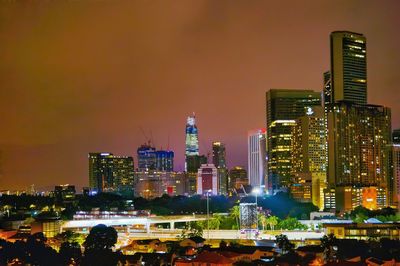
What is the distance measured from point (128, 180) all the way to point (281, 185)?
1913cm

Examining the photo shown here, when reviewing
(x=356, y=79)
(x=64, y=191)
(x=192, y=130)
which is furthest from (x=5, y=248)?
(x=192, y=130)

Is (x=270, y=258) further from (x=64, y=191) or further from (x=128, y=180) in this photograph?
(x=128, y=180)

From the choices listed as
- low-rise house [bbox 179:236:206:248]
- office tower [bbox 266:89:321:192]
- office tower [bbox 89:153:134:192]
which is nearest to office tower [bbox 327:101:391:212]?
office tower [bbox 266:89:321:192]

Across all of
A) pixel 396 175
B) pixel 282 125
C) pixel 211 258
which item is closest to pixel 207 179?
pixel 282 125

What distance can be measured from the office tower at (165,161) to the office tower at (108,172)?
206 inches

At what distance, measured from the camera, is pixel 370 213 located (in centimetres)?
2339

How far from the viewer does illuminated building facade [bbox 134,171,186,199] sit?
5162 cm

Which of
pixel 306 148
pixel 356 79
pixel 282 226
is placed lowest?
pixel 282 226

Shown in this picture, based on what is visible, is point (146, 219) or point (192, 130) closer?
point (146, 219)

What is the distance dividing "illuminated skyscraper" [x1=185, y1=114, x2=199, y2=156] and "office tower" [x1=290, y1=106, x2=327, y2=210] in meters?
27.1

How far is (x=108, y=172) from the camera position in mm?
53562

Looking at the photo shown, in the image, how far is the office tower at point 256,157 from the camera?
47312 millimetres

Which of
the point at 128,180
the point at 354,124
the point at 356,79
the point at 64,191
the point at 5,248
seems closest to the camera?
the point at 5,248

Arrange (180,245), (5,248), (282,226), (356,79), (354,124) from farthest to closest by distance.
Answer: (356,79)
(354,124)
(282,226)
(180,245)
(5,248)
